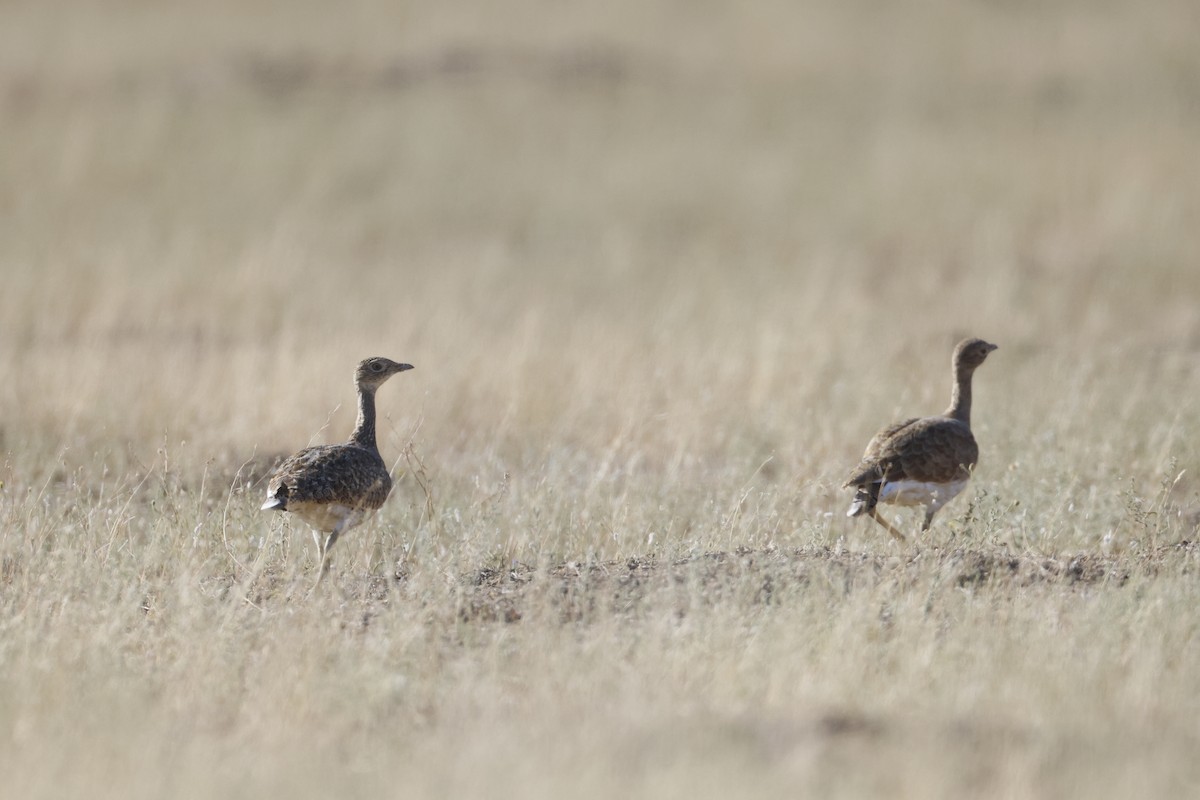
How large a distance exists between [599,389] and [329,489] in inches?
188

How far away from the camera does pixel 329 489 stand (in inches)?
275

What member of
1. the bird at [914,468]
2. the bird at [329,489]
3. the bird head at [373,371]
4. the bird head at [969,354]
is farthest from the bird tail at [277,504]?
the bird head at [969,354]

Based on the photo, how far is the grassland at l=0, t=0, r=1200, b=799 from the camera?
16.7 feet

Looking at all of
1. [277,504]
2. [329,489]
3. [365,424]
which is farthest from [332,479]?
[365,424]

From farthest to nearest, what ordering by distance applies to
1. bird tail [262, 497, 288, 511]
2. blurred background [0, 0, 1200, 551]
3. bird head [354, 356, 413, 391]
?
blurred background [0, 0, 1200, 551] < bird head [354, 356, 413, 391] < bird tail [262, 497, 288, 511]

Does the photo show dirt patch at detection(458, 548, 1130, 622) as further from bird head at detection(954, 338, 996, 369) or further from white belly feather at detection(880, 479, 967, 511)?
bird head at detection(954, 338, 996, 369)

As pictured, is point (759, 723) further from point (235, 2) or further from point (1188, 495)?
point (235, 2)

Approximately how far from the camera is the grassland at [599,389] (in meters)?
5.09

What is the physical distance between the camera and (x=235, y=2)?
29.0 m

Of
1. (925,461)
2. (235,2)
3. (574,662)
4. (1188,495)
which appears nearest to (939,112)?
(235,2)

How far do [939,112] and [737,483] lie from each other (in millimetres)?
17570

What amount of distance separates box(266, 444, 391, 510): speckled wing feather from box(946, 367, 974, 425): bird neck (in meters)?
3.43

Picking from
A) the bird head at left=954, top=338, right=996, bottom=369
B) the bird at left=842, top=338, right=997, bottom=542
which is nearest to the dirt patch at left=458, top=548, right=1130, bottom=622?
the bird at left=842, top=338, right=997, bottom=542

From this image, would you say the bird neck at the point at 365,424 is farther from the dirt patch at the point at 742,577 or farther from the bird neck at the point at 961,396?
the bird neck at the point at 961,396
